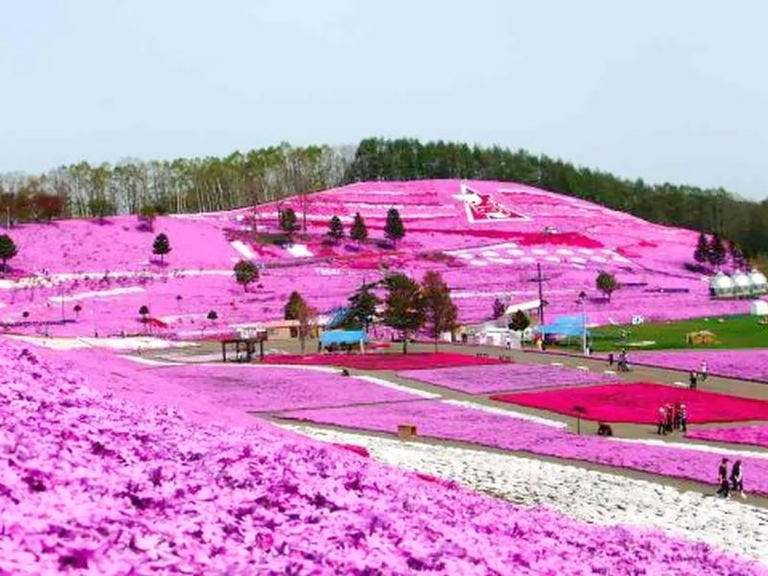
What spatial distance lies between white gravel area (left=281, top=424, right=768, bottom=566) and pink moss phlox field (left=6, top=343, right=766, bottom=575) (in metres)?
5.84

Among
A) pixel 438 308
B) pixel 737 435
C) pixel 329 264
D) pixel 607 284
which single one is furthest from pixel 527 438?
pixel 329 264

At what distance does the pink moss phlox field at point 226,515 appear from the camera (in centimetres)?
717

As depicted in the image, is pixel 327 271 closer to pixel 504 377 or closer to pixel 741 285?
pixel 741 285

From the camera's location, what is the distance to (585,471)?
27.6m

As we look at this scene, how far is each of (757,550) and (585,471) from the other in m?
9.73

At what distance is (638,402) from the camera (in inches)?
1636

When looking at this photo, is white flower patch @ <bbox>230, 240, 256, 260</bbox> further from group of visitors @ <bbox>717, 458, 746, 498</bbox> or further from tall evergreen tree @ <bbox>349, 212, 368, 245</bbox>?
group of visitors @ <bbox>717, 458, 746, 498</bbox>

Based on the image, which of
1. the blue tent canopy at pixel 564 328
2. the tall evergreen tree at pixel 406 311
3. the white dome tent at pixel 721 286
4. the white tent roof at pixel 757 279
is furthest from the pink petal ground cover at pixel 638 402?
the white tent roof at pixel 757 279

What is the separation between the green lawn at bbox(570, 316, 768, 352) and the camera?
2564 inches

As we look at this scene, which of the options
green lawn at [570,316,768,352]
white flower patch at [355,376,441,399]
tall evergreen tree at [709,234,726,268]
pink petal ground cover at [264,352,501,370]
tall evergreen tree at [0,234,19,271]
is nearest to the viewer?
white flower patch at [355,376,441,399]

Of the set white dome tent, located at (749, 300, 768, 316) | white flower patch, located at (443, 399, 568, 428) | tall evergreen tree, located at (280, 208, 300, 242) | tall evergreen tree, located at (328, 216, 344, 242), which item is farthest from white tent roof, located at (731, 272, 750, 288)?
white flower patch, located at (443, 399, 568, 428)

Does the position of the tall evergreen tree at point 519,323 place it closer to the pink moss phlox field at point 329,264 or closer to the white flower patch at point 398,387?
the pink moss phlox field at point 329,264

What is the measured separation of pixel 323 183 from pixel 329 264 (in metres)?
81.8

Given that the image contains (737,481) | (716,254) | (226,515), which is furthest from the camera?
(716,254)
